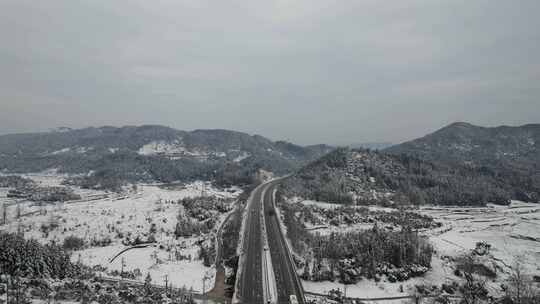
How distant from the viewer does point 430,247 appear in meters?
113

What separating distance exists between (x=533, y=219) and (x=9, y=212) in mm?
347611

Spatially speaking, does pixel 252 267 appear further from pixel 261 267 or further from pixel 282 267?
pixel 282 267

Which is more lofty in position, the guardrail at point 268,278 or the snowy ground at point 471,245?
the guardrail at point 268,278

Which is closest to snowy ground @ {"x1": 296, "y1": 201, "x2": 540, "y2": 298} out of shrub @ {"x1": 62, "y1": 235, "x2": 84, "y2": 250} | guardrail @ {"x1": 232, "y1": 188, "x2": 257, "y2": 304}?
guardrail @ {"x1": 232, "y1": 188, "x2": 257, "y2": 304}

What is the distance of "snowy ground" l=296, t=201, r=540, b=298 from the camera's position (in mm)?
88562

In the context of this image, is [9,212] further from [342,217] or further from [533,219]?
[533,219]

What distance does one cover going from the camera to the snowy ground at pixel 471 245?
8856cm

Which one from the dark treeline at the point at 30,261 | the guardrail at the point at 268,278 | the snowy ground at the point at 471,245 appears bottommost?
the snowy ground at the point at 471,245

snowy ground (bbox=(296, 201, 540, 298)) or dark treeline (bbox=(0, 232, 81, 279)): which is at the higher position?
dark treeline (bbox=(0, 232, 81, 279))

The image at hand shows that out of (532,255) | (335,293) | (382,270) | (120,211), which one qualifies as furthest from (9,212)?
(532,255)

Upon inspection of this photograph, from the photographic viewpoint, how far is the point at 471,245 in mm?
126625

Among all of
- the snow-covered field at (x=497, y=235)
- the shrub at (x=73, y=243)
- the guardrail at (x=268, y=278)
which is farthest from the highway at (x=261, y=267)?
the shrub at (x=73, y=243)

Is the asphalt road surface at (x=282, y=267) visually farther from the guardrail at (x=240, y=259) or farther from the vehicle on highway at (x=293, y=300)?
the guardrail at (x=240, y=259)

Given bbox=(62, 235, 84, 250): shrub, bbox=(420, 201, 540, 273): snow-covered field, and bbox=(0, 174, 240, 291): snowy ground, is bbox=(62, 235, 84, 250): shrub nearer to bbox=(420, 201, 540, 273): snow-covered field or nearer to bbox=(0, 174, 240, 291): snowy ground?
bbox=(0, 174, 240, 291): snowy ground
